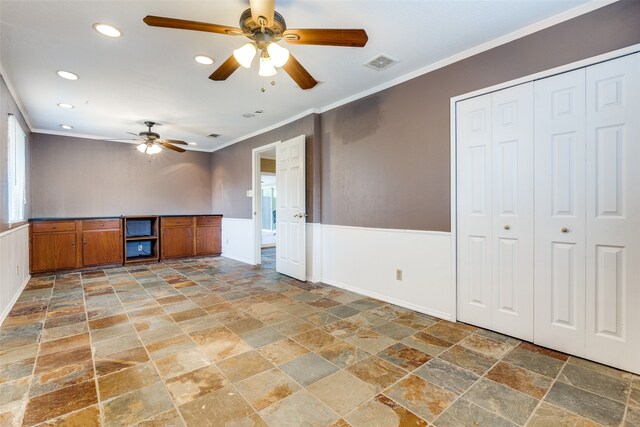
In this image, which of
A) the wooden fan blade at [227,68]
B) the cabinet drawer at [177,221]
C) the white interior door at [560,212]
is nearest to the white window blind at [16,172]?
the cabinet drawer at [177,221]

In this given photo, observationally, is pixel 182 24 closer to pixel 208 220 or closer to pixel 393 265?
pixel 393 265

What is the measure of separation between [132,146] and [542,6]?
22.8ft

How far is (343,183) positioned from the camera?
4.07 m

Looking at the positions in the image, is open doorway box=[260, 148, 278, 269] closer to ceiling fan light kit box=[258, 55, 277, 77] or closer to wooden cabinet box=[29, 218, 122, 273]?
wooden cabinet box=[29, 218, 122, 273]

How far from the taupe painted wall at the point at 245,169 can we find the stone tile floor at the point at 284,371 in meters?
1.83

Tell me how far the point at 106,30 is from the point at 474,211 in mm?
3447

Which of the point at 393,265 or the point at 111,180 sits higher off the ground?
the point at 111,180

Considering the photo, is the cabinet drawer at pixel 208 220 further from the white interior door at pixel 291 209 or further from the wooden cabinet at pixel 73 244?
the white interior door at pixel 291 209

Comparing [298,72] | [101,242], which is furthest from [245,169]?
[298,72]

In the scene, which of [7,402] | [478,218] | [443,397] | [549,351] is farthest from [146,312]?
[549,351]

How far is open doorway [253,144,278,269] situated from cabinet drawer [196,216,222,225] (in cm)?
108

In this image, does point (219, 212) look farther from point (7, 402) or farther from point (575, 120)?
point (575, 120)

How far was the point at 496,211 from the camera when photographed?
2.64 meters

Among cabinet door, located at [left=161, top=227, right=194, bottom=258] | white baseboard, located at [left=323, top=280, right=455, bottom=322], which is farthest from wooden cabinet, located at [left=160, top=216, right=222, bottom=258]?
white baseboard, located at [left=323, top=280, right=455, bottom=322]
